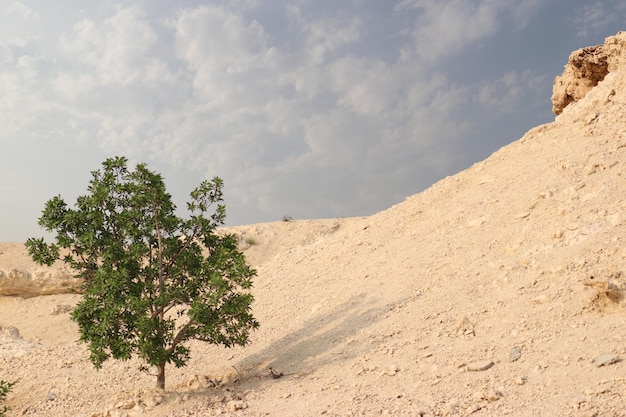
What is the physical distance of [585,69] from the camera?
20719 millimetres

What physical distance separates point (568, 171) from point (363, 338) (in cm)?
829

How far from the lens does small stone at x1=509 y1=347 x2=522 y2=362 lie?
876 cm

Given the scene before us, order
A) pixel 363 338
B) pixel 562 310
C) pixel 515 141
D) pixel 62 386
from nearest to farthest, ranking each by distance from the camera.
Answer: pixel 562 310, pixel 363 338, pixel 62 386, pixel 515 141

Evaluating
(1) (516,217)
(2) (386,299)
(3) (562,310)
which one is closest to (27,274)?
(2) (386,299)

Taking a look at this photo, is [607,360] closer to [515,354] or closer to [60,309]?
[515,354]

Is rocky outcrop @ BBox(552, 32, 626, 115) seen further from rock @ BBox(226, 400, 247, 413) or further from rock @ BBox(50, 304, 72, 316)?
rock @ BBox(50, 304, 72, 316)

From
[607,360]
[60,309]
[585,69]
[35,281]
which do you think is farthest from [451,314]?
[35,281]

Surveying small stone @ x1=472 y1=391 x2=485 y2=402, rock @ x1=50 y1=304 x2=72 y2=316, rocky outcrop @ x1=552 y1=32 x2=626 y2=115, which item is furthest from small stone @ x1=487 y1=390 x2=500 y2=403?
rock @ x1=50 y1=304 x2=72 y2=316

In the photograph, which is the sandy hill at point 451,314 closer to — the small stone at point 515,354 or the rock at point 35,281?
the small stone at point 515,354

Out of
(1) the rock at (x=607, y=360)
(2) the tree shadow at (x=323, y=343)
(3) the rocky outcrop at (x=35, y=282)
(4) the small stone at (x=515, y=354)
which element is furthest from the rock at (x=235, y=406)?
(3) the rocky outcrop at (x=35, y=282)

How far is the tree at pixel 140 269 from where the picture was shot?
10016 millimetres

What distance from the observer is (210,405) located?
9.79m

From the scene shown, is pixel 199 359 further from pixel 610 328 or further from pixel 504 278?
pixel 610 328

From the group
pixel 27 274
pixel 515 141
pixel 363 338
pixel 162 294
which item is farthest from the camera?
pixel 27 274
